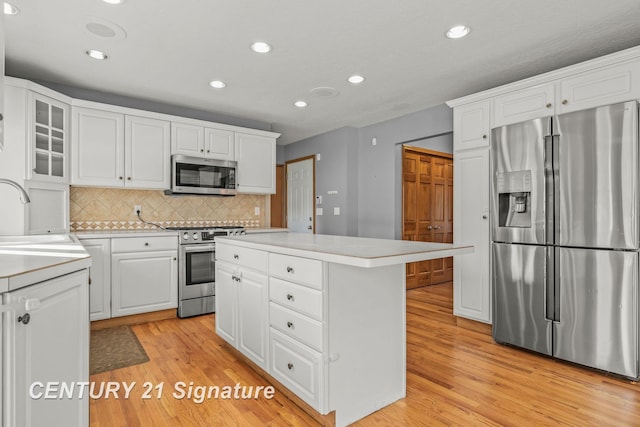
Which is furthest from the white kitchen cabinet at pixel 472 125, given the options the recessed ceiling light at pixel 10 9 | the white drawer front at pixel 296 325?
the recessed ceiling light at pixel 10 9

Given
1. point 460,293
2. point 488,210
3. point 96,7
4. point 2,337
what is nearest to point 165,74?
point 96,7

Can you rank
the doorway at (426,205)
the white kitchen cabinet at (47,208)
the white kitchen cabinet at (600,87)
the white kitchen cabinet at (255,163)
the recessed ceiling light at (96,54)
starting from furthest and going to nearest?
the doorway at (426,205), the white kitchen cabinet at (255,163), the white kitchen cabinet at (47,208), the recessed ceiling light at (96,54), the white kitchen cabinet at (600,87)

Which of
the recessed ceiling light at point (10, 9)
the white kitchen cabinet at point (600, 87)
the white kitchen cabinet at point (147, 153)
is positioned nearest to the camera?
the recessed ceiling light at point (10, 9)

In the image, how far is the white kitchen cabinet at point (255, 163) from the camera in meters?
4.50

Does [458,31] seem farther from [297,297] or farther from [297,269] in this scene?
[297,297]

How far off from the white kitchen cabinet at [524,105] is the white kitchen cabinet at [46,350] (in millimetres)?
3223

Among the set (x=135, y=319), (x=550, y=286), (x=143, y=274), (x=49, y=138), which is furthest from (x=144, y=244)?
(x=550, y=286)

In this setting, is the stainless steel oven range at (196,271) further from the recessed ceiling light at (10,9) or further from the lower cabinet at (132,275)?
the recessed ceiling light at (10,9)

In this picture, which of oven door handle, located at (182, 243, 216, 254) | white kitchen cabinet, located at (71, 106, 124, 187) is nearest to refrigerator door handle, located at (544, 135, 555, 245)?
oven door handle, located at (182, 243, 216, 254)

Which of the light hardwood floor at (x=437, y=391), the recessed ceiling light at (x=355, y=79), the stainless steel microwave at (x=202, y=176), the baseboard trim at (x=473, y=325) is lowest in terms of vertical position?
the light hardwood floor at (x=437, y=391)

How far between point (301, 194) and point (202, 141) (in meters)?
2.30

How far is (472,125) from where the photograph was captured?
3314mm

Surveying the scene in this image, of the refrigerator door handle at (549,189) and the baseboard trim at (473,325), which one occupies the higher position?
the refrigerator door handle at (549,189)

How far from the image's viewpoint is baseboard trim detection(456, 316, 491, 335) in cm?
328
